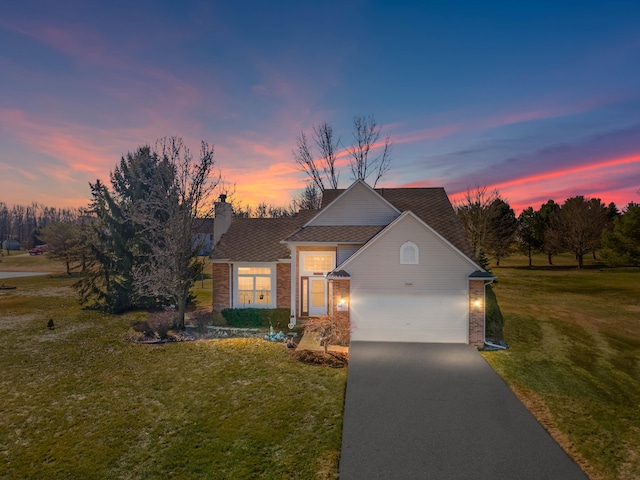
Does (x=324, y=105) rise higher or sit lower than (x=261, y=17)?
lower

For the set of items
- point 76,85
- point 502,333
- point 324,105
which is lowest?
point 502,333

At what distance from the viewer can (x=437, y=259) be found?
47.2 feet

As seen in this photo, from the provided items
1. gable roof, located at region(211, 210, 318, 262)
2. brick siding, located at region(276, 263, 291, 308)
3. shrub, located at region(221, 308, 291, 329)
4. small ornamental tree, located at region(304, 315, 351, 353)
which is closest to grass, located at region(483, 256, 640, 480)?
small ornamental tree, located at region(304, 315, 351, 353)

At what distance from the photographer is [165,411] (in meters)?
8.91

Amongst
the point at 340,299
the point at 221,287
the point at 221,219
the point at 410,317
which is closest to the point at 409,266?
the point at 410,317

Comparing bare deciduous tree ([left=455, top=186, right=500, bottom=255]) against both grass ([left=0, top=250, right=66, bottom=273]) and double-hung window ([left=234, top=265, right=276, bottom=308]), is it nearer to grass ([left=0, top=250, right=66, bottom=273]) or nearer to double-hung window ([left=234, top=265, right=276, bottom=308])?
double-hung window ([left=234, top=265, right=276, bottom=308])

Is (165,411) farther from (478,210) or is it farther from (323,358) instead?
(478,210)

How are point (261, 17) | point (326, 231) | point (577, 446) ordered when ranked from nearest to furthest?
1. point (577, 446)
2. point (261, 17)
3. point (326, 231)

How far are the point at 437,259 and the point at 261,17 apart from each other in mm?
15432

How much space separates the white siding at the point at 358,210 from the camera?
1825cm

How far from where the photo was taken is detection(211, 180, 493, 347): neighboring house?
1436 cm

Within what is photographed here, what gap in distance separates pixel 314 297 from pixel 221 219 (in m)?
8.36

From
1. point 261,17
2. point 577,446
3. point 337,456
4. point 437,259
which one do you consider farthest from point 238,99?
point 577,446

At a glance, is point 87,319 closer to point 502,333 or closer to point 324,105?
point 324,105
